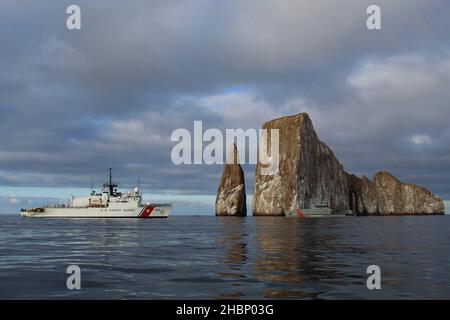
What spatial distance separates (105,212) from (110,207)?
259 cm

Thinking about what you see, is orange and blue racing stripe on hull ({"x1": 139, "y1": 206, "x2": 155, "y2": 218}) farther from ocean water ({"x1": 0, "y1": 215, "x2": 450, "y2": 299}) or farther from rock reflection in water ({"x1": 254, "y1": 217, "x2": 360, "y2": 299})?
rock reflection in water ({"x1": 254, "y1": 217, "x2": 360, "y2": 299})

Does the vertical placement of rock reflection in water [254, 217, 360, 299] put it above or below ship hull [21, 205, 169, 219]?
above

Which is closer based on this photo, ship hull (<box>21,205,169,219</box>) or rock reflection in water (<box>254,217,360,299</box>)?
rock reflection in water (<box>254,217,360,299</box>)

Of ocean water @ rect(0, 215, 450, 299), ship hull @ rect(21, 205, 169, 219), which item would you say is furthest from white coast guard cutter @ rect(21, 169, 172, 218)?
ocean water @ rect(0, 215, 450, 299)

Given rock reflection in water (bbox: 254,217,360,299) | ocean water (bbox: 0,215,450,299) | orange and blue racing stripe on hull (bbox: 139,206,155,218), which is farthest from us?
orange and blue racing stripe on hull (bbox: 139,206,155,218)

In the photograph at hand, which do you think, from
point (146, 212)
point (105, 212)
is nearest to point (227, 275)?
point (146, 212)

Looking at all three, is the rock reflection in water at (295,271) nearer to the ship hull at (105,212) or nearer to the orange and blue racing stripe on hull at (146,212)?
the ship hull at (105,212)

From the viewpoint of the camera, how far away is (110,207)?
472 feet

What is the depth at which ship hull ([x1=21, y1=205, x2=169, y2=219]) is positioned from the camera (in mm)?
142500

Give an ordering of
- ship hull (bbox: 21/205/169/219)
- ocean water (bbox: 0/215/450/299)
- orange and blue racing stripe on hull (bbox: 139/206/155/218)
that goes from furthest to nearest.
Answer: orange and blue racing stripe on hull (bbox: 139/206/155/218) → ship hull (bbox: 21/205/169/219) → ocean water (bbox: 0/215/450/299)

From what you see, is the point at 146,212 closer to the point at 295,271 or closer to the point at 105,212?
the point at 105,212
